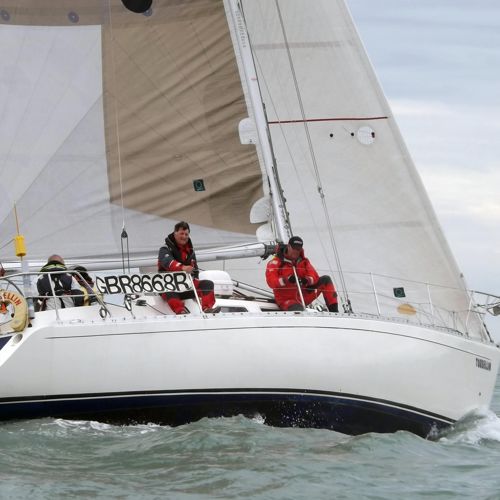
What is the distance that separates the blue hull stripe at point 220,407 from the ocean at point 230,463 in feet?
0.28

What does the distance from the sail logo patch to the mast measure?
79.7 inches

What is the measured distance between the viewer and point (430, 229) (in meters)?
12.0

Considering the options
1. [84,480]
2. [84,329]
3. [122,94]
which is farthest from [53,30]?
[84,480]

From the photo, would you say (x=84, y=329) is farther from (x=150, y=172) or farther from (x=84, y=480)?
(x=150, y=172)

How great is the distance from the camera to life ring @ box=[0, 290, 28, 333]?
9344mm

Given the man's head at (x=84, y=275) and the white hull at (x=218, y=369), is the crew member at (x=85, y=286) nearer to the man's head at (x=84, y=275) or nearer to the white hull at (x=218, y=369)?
the man's head at (x=84, y=275)

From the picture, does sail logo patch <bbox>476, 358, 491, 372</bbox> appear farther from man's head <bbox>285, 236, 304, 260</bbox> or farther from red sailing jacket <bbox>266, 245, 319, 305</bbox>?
man's head <bbox>285, 236, 304, 260</bbox>

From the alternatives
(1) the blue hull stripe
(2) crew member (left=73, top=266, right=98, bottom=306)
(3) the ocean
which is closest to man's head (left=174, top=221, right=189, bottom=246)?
(2) crew member (left=73, top=266, right=98, bottom=306)

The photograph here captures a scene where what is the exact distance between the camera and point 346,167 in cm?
1252

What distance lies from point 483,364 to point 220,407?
99.2 inches

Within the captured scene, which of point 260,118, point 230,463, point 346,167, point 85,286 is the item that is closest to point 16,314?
point 85,286

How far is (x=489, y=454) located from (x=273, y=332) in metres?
1.91

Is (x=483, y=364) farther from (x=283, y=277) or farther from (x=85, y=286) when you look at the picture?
(x=85, y=286)

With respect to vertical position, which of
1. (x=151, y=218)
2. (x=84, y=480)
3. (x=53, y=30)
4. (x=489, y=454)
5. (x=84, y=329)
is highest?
(x=53, y=30)
